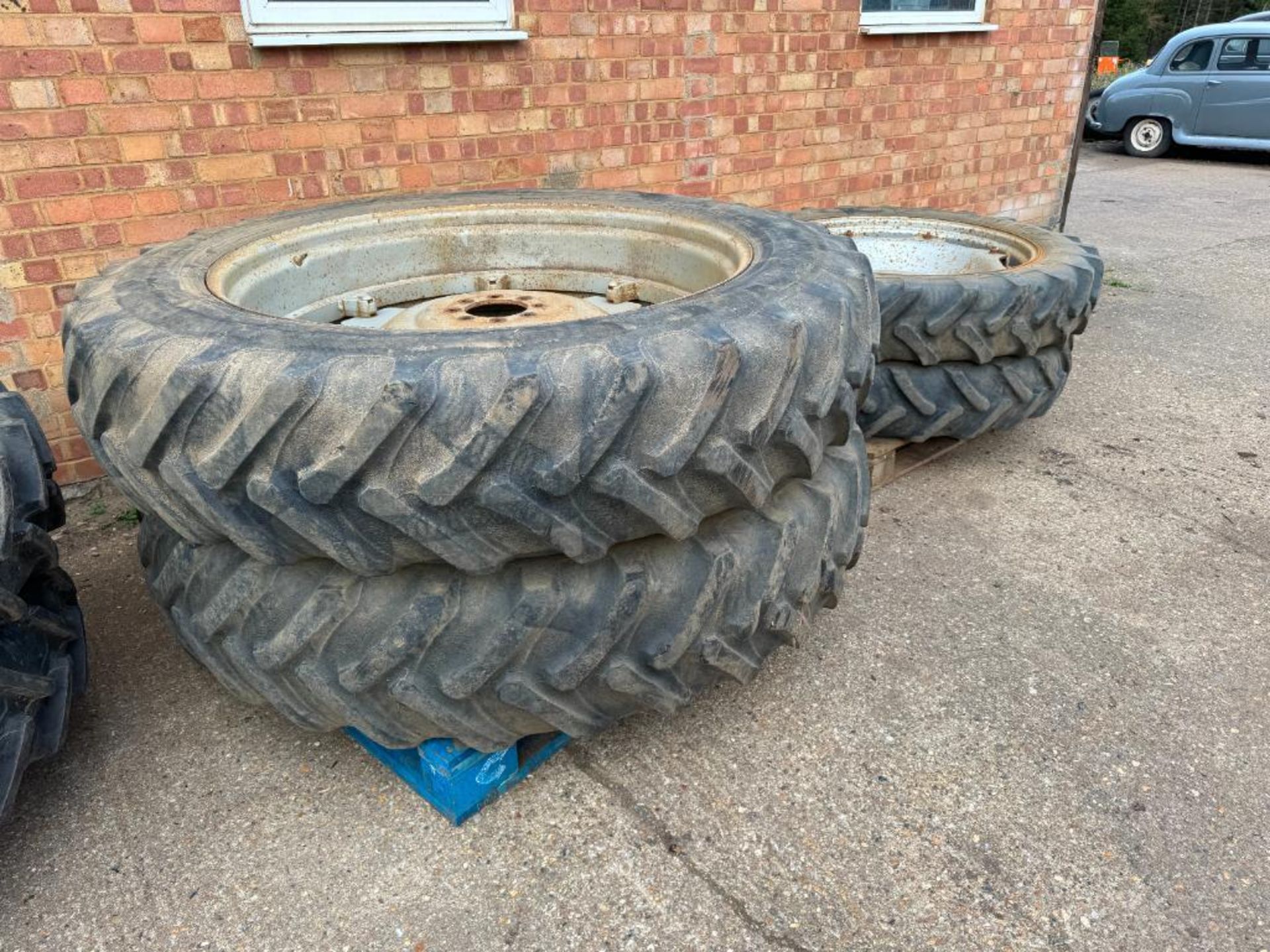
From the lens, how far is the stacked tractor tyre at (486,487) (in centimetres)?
114

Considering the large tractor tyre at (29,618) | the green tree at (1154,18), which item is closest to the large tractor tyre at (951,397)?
the large tractor tyre at (29,618)

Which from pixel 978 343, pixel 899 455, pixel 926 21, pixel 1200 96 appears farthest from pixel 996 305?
pixel 1200 96

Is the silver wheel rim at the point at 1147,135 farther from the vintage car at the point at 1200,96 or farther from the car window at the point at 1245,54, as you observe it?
the car window at the point at 1245,54

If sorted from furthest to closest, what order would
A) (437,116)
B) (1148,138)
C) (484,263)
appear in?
(1148,138)
(437,116)
(484,263)

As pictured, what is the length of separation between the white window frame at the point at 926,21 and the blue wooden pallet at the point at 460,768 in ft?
13.8

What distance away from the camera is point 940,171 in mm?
5234

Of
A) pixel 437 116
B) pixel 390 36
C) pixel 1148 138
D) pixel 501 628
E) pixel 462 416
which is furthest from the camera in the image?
pixel 1148 138

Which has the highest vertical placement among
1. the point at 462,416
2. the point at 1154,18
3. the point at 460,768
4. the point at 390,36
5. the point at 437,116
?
the point at 1154,18

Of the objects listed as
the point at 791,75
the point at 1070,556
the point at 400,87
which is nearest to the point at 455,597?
the point at 1070,556

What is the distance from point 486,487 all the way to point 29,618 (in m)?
0.98

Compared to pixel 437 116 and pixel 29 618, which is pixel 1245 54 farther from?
pixel 29 618

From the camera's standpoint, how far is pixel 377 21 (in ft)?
9.46

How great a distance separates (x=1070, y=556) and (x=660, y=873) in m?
1.62

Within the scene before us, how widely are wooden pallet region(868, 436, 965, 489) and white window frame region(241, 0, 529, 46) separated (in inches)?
81.2
